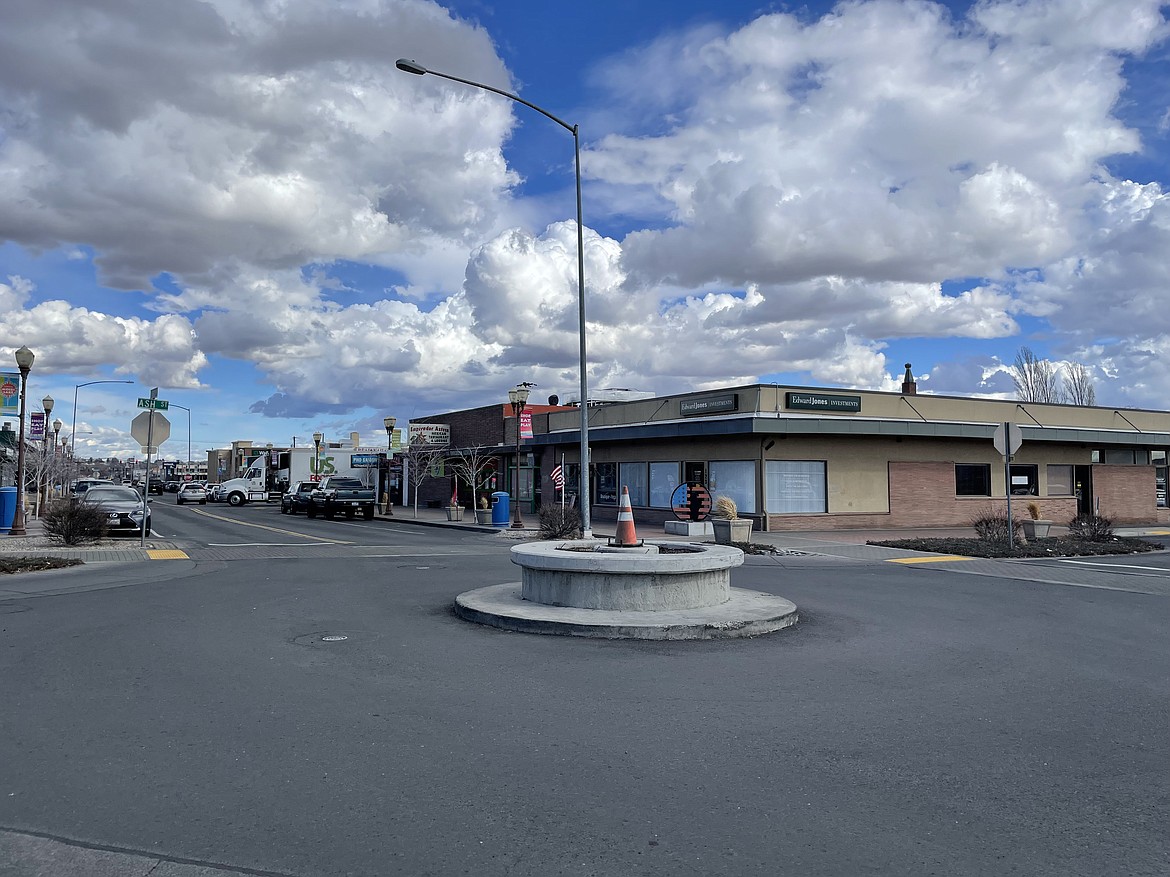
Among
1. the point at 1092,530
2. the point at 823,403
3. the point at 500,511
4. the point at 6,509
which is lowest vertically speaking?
the point at 1092,530

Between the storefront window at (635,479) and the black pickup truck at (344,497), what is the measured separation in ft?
37.5

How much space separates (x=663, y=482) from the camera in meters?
32.9

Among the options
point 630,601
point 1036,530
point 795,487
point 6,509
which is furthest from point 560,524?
point 6,509

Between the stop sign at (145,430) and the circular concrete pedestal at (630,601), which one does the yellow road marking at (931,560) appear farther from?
the stop sign at (145,430)

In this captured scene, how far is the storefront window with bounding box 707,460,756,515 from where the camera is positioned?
2924cm

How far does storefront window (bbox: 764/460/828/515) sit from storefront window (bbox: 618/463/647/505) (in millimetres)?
6069

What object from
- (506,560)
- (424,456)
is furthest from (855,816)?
(424,456)

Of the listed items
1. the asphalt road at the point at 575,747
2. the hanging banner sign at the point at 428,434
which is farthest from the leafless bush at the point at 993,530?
the hanging banner sign at the point at 428,434

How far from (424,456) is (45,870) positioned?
46.0 metres

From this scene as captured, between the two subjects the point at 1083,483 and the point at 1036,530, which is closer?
the point at 1036,530

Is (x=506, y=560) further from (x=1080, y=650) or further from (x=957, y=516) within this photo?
Answer: (x=957, y=516)

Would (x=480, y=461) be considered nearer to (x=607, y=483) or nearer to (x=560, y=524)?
(x=607, y=483)

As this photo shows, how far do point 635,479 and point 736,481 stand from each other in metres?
5.62

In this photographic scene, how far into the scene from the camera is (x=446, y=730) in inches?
239
